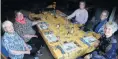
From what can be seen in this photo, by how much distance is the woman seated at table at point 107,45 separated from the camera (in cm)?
362

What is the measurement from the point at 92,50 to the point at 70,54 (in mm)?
510

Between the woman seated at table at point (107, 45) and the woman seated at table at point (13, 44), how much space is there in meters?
1.14

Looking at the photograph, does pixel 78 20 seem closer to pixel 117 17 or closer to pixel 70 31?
pixel 70 31

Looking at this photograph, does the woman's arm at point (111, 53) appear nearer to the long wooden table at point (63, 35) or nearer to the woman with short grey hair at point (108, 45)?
the woman with short grey hair at point (108, 45)

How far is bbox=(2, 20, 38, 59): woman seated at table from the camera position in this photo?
3594 millimetres

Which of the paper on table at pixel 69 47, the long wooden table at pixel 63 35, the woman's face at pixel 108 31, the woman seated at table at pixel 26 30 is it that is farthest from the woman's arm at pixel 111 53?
the woman seated at table at pixel 26 30

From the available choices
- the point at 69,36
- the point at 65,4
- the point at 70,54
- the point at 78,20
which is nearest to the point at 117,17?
the point at 78,20

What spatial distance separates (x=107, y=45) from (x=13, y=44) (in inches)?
64.2

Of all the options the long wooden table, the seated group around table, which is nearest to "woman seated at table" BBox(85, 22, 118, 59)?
the seated group around table

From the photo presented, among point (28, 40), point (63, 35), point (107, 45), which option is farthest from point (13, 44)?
point (107, 45)

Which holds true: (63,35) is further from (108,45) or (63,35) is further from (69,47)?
(108,45)

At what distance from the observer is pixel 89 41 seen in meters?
3.89

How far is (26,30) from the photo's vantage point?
4.42 meters

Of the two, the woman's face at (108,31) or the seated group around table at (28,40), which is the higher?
the woman's face at (108,31)
